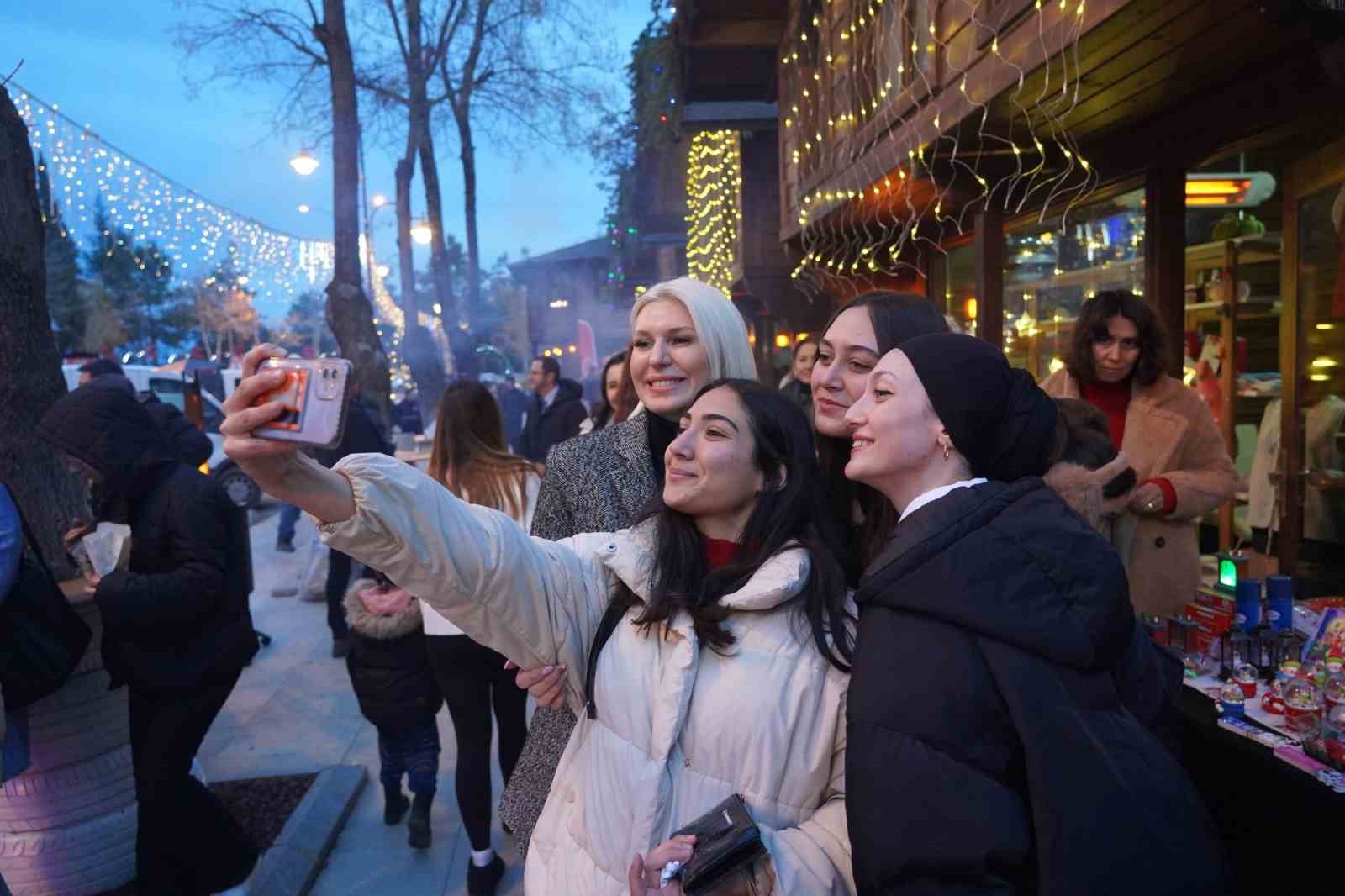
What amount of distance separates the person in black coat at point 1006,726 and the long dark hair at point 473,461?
2767 millimetres

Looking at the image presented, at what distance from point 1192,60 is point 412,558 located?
387 cm

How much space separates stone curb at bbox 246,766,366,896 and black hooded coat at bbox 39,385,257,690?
994 millimetres

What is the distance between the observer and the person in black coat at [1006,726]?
127 cm

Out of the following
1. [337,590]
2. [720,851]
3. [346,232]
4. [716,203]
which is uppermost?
[716,203]

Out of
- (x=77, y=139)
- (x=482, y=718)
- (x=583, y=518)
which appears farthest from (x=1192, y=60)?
(x=77, y=139)

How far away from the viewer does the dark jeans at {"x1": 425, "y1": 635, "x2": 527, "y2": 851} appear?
377 centimetres

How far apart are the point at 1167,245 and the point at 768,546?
4.32 meters

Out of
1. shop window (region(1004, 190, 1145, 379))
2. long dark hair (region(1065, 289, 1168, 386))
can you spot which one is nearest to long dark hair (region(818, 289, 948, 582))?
long dark hair (region(1065, 289, 1168, 386))

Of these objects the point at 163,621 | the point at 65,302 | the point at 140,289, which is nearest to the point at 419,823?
the point at 163,621

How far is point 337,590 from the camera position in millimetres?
6949

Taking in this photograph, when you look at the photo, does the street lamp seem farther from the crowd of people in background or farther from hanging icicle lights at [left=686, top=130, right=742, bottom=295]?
the crowd of people in background

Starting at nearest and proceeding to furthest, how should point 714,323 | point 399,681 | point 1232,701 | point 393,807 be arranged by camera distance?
1. point 714,323
2. point 1232,701
3. point 399,681
4. point 393,807

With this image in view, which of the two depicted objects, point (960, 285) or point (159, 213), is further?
point (159, 213)

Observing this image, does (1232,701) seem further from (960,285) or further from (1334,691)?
(960,285)
